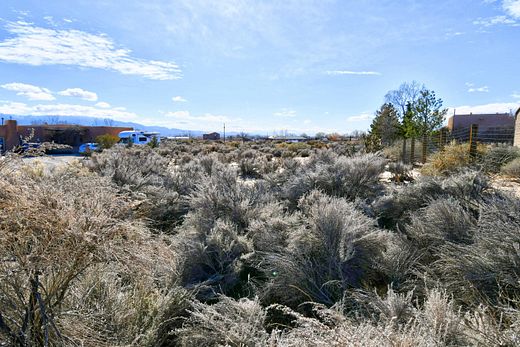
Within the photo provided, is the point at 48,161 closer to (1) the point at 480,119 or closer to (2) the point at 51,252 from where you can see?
(2) the point at 51,252

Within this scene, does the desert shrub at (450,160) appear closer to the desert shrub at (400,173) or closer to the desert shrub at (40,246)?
the desert shrub at (400,173)

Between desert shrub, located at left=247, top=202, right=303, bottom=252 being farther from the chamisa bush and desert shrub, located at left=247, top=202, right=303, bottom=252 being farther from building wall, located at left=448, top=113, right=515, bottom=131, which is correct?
building wall, located at left=448, top=113, right=515, bottom=131

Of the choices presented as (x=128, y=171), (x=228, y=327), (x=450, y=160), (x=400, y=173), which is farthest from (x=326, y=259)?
(x=450, y=160)

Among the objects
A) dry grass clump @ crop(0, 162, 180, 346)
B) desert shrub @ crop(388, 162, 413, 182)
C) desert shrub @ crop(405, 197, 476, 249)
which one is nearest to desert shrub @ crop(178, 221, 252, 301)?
dry grass clump @ crop(0, 162, 180, 346)

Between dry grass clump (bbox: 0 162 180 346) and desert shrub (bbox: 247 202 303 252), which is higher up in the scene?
dry grass clump (bbox: 0 162 180 346)

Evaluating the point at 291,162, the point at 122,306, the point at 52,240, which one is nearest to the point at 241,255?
the point at 122,306

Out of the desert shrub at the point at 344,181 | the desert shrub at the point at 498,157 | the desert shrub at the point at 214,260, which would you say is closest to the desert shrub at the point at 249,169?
the desert shrub at the point at 344,181

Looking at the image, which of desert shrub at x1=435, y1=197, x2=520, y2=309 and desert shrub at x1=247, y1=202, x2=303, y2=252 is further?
desert shrub at x1=247, y1=202, x2=303, y2=252

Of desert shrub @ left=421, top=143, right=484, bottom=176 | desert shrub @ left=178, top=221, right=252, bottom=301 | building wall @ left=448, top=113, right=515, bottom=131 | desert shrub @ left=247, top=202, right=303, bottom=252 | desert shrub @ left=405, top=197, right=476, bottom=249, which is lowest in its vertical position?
desert shrub @ left=178, top=221, right=252, bottom=301

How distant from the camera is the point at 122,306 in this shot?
3.34 m

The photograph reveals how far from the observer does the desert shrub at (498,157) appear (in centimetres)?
1250

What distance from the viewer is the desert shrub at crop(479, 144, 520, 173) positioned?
12501 millimetres

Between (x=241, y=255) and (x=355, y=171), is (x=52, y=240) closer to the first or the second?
(x=241, y=255)

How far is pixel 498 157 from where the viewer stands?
13.1 m
